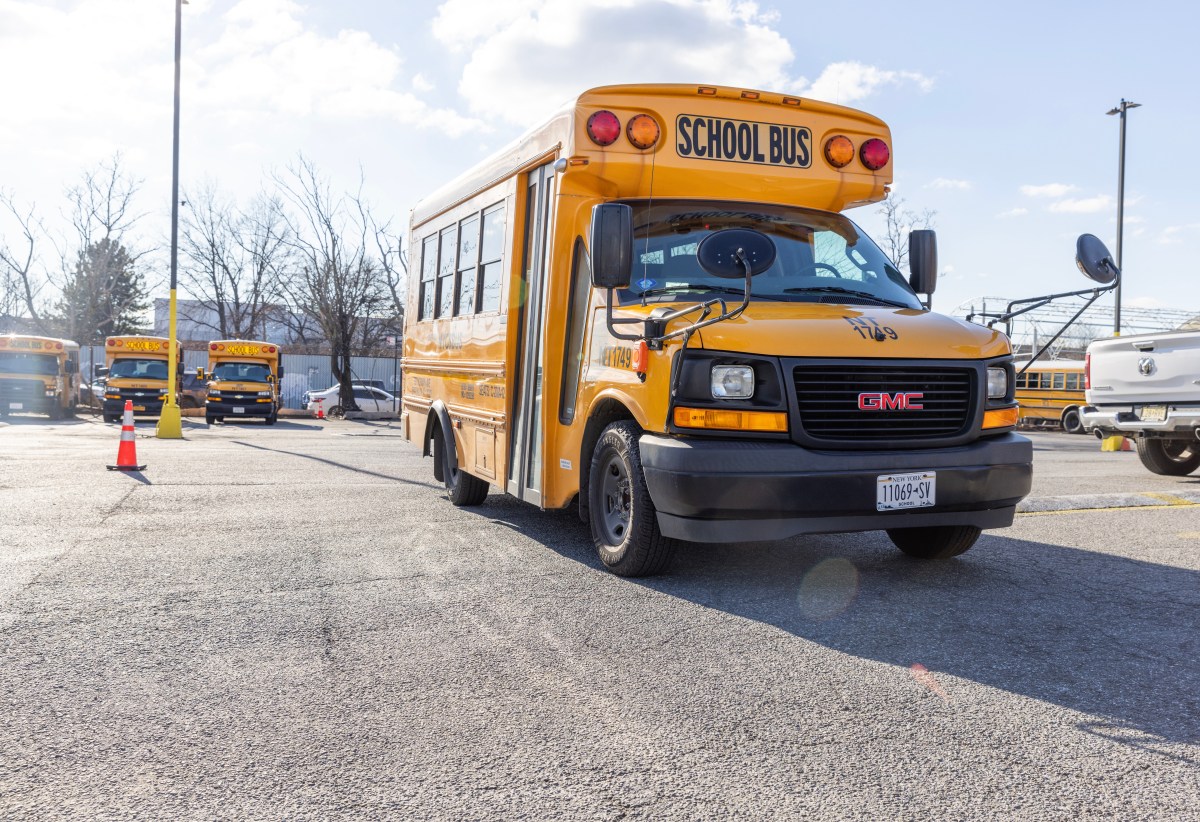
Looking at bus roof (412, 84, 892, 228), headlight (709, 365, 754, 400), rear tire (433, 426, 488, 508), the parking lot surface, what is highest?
bus roof (412, 84, 892, 228)

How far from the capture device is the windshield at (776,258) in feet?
18.9

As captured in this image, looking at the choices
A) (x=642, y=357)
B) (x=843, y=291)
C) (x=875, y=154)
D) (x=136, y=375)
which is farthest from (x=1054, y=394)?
(x=642, y=357)

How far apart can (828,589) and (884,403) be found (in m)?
1.03

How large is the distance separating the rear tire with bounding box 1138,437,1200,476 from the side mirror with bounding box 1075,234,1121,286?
6.81 metres

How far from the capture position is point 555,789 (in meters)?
2.78

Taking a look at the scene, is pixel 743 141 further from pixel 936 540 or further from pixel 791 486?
pixel 936 540

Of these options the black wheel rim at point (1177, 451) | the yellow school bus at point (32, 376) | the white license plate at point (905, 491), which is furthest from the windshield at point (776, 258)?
the yellow school bus at point (32, 376)

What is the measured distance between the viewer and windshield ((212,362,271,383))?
93.1ft

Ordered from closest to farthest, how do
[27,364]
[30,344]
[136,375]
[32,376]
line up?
[136,375] < [32,376] < [27,364] < [30,344]

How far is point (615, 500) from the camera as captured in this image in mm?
5797

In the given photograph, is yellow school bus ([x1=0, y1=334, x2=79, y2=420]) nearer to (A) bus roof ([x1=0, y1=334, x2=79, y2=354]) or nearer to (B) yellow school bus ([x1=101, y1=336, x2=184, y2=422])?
(A) bus roof ([x1=0, y1=334, x2=79, y2=354])

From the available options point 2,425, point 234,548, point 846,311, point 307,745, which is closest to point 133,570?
point 234,548

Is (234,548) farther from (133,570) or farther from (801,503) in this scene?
(801,503)

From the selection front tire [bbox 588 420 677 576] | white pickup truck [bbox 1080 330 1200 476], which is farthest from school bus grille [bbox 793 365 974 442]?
white pickup truck [bbox 1080 330 1200 476]
